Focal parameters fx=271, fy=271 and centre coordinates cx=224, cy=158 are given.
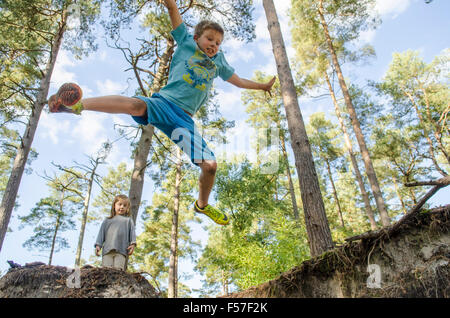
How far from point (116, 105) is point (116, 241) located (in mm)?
1673

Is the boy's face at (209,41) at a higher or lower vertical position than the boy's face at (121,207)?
higher

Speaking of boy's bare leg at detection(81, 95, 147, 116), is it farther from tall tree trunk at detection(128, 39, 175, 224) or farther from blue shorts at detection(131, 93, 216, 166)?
tall tree trunk at detection(128, 39, 175, 224)

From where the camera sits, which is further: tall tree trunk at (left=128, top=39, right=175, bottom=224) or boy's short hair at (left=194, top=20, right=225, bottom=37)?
tall tree trunk at (left=128, top=39, right=175, bottom=224)

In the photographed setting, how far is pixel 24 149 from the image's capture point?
709 centimetres

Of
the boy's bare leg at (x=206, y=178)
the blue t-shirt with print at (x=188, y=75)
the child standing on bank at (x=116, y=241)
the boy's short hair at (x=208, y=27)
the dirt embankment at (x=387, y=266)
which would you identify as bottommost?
the dirt embankment at (x=387, y=266)

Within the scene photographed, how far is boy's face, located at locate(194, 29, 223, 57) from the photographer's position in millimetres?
2543

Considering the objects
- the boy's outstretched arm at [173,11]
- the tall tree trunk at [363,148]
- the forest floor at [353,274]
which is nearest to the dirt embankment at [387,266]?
the forest floor at [353,274]

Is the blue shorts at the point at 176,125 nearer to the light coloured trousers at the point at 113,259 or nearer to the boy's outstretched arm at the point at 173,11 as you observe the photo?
the boy's outstretched arm at the point at 173,11

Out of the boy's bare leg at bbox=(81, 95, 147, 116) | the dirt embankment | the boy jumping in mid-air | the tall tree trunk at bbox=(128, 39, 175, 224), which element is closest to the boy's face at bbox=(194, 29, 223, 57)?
the boy jumping in mid-air

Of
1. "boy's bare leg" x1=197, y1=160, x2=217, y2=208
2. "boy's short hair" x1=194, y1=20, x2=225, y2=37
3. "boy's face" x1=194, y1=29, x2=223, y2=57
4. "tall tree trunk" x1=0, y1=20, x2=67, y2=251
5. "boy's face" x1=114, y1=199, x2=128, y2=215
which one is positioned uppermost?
"tall tree trunk" x1=0, y1=20, x2=67, y2=251

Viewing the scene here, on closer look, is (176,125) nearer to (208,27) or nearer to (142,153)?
(208,27)

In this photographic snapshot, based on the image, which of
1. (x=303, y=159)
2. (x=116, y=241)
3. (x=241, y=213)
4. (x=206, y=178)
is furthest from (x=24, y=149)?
(x=241, y=213)

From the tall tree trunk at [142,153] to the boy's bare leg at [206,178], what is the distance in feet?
8.67

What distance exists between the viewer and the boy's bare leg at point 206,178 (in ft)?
7.13
